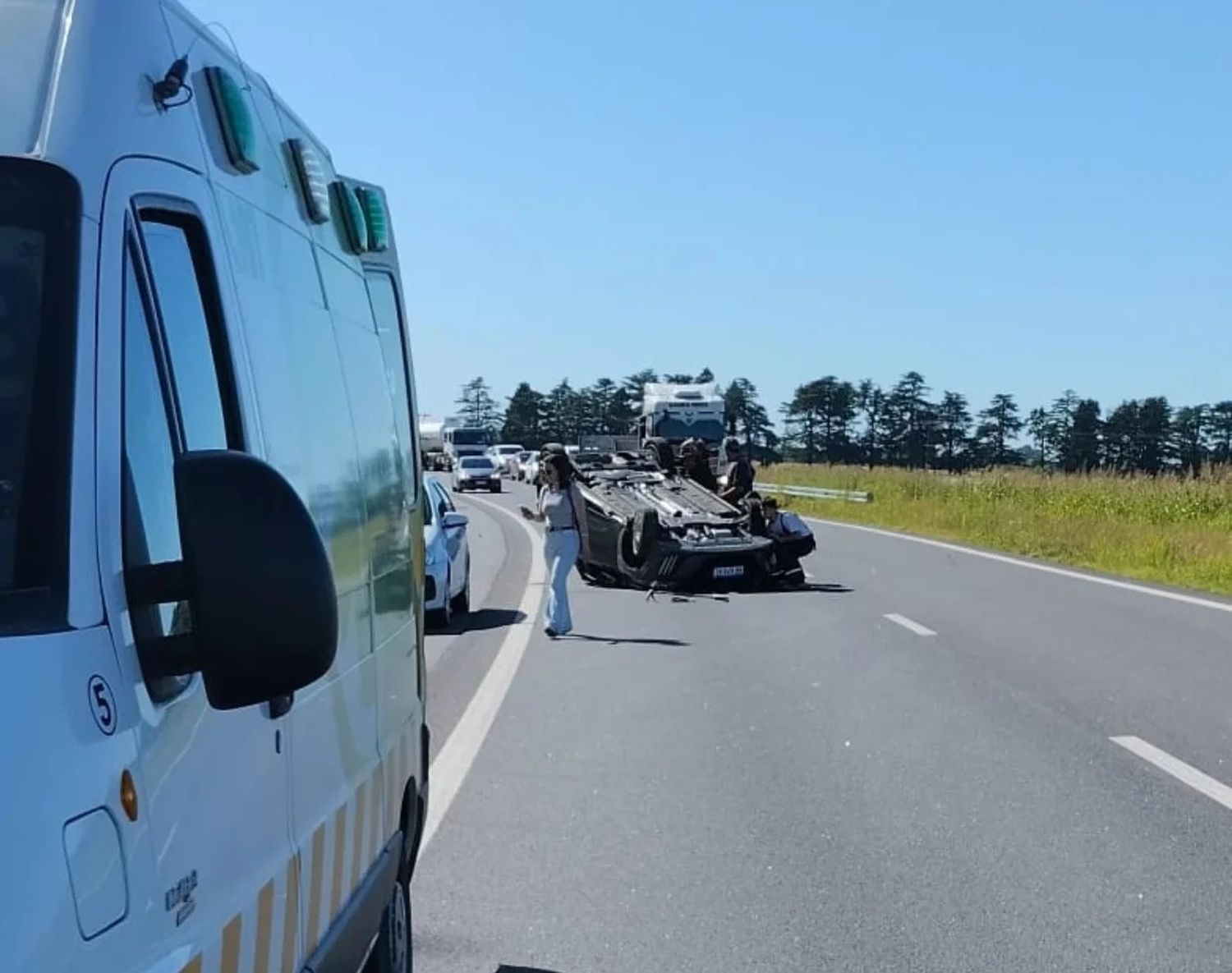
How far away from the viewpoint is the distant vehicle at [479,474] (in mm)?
62812

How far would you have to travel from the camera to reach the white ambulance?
221 cm

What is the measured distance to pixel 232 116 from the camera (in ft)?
10.8

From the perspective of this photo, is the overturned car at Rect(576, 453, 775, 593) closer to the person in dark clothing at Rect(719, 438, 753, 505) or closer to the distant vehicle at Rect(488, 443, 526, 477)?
the person in dark clothing at Rect(719, 438, 753, 505)

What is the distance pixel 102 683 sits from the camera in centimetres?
231

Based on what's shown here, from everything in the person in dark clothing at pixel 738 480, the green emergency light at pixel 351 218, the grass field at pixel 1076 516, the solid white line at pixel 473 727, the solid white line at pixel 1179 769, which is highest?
the green emergency light at pixel 351 218

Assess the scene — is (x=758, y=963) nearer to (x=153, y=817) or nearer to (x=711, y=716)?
(x=153, y=817)

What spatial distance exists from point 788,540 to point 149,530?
59.8 ft

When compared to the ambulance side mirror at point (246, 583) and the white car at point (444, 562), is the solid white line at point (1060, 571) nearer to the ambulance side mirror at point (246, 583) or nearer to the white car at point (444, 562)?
the white car at point (444, 562)

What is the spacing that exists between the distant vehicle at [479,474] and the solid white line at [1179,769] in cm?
5376

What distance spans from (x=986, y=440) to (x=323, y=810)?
104m

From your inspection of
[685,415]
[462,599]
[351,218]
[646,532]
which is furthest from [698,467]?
[351,218]

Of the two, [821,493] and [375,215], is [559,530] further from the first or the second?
[821,493]

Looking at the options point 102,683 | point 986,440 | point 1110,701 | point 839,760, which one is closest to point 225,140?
point 102,683

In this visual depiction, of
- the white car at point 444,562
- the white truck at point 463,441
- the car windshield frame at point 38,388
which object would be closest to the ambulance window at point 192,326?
the car windshield frame at point 38,388
